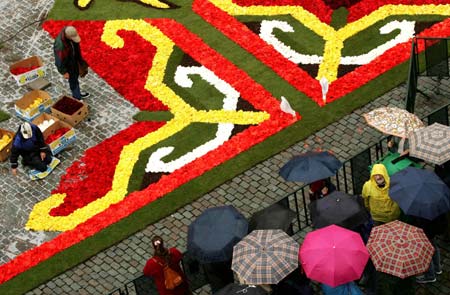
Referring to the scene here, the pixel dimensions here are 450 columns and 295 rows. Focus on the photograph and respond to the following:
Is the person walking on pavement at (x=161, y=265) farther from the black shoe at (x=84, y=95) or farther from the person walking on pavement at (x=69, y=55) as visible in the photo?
the black shoe at (x=84, y=95)

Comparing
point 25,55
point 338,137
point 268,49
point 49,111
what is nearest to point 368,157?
point 338,137

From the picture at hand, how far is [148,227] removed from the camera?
70.5ft

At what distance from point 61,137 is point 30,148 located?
1127 mm

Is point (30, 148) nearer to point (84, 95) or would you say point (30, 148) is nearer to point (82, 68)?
point (82, 68)

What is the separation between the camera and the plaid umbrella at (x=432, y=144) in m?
18.3

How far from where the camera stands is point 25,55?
26.8 meters

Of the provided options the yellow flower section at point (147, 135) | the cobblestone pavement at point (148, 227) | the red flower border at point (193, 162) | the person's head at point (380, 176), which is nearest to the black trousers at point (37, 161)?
the cobblestone pavement at point (148, 227)

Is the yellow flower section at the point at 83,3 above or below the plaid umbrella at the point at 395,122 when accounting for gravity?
below

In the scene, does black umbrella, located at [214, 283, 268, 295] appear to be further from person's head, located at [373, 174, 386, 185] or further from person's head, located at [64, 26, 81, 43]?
person's head, located at [64, 26, 81, 43]

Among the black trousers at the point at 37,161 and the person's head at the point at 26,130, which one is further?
the black trousers at the point at 37,161

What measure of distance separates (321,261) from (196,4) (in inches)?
491

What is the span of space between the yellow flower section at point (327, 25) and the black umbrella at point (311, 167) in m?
6.06

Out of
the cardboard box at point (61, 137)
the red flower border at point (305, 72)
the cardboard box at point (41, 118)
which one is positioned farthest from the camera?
the red flower border at point (305, 72)

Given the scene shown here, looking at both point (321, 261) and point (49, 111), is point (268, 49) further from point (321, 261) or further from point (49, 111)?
point (321, 261)
